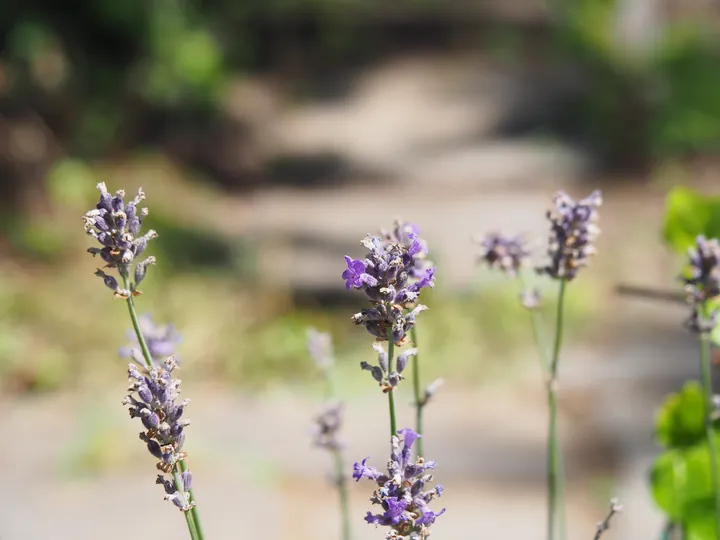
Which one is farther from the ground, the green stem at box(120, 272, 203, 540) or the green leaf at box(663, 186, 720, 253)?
the green leaf at box(663, 186, 720, 253)

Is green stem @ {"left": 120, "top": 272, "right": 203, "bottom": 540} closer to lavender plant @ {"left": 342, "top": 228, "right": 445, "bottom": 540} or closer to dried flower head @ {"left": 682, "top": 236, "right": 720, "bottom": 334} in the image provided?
lavender plant @ {"left": 342, "top": 228, "right": 445, "bottom": 540}

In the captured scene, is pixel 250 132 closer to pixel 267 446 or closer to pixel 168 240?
pixel 168 240

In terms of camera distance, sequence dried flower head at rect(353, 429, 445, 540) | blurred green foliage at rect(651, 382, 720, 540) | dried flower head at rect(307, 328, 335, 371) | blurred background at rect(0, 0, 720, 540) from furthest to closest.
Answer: blurred background at rect(0, 0, 720, 540) < dried flower head at rect(307, 328, 335, 371) < blurred green foliage at rect(651, 382, 720, 540) < dried flower head at rect(353, 429, 445, 540)

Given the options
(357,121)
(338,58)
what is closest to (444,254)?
(357,121)

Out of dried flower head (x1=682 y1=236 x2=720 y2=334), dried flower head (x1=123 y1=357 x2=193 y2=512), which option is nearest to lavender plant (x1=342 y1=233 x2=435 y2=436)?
dried flower head (x1=123 y1=357 x2=193 y2=512)

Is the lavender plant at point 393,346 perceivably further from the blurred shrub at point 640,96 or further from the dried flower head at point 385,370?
the blurred shrub at point 640,96

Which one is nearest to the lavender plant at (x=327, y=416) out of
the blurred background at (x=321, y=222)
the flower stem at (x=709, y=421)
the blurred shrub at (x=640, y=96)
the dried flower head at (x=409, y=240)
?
the dried flower head at (x=409, y=240)

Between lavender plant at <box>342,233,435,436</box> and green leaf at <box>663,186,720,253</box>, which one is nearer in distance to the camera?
lavender plant at <box>342,233,435,436</box>
